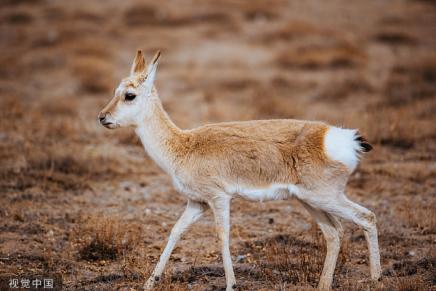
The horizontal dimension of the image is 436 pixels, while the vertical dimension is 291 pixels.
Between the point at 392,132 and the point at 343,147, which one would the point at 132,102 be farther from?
the point at 392,132

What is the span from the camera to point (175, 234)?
6.00m

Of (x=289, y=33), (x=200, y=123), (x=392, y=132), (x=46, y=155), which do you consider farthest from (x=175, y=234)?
(x=289, y=33)

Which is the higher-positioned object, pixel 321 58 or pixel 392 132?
pixel 321 58

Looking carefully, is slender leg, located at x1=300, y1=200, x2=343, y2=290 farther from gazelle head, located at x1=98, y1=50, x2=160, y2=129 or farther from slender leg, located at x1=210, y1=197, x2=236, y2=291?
gazelle head, located at x1=98, y1=50, x2=160, y2=129

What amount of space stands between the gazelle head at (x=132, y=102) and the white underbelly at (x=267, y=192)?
137 cm

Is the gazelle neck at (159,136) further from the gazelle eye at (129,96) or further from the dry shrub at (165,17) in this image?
the dry shrub at (165,17)

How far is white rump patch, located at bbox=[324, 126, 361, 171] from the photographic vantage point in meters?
5.84

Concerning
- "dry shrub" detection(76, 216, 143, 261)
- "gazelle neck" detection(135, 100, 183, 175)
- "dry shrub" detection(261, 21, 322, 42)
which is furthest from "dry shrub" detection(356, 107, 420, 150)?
"dry shrub" detection(261, 21, 322, 42)

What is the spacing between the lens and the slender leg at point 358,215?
5848 mm

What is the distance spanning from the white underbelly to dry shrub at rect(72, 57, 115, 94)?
972cm

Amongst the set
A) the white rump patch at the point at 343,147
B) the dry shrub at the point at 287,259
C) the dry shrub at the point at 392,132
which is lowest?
the dry shrub at the point at 287,259

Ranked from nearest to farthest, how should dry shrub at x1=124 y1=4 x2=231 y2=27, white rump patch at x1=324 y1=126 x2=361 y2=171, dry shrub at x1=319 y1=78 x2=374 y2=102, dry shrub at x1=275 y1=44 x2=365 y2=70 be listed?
white rump patch at x1=324 y1=126 x2=361 y2=171 → dry shrub at x1=319 y1=78 x2=374 y2=102 → dry shrub at x1=275 y1=44 x2=365 y2=70 → dry shrub at x1=124 y1=4 x2=231 y2=27

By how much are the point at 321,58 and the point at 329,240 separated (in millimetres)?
11718

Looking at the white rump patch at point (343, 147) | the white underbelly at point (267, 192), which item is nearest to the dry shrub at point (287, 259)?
the white underbelly at point (267, 192)
